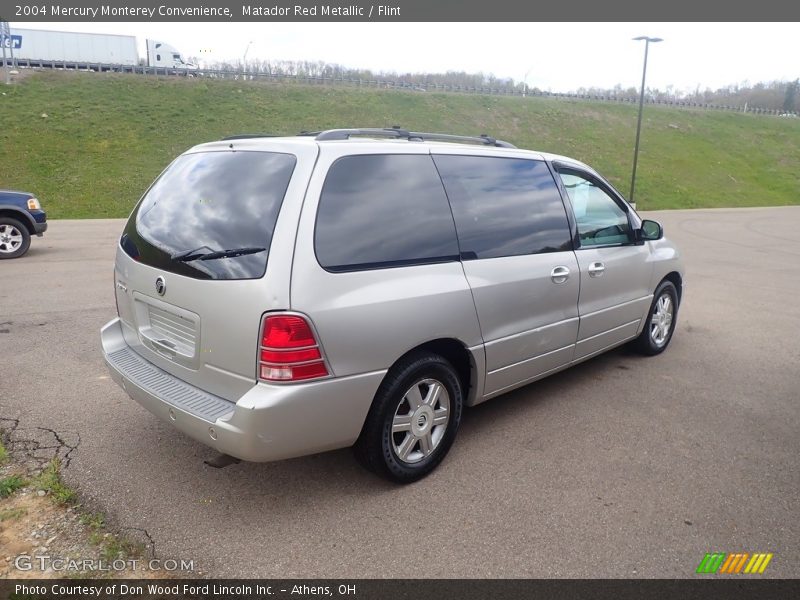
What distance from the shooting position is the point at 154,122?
96.4 feet

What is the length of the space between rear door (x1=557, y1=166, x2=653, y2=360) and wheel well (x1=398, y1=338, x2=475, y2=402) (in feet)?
3.99

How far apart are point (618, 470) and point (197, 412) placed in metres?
2.46

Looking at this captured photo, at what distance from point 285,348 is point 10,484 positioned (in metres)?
1.79

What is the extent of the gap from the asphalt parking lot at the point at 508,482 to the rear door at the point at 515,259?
1.92 ft

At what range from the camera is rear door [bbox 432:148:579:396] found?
3607 mm

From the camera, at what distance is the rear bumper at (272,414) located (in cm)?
271

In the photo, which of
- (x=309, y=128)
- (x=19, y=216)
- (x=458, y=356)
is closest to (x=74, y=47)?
(x=309, y=128)

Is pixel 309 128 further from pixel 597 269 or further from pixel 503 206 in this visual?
pixel 503 206

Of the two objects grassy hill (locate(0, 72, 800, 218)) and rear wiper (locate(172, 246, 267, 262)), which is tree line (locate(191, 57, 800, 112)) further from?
rear wiper (locate(172, 246, 267, 262))

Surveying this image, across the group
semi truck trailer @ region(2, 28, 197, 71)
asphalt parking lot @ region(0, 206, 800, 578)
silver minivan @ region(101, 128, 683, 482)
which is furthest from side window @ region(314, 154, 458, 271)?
semi truck trailer @ region(2, 28, 197, 71)

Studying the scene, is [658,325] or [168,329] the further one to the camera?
[658,325]

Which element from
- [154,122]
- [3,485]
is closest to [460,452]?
[3,485]

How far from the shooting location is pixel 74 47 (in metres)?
38.2

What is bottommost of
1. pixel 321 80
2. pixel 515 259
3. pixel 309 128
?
pixel 515 259
